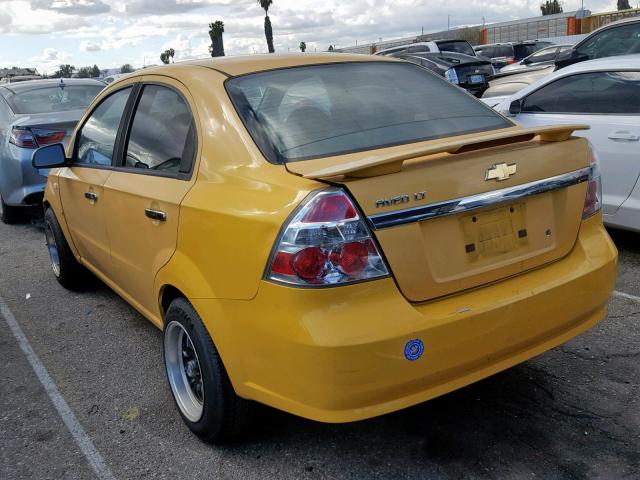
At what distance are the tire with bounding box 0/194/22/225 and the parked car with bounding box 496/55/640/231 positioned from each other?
607 centimetres

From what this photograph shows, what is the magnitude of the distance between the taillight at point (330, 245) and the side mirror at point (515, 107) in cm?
→ 400

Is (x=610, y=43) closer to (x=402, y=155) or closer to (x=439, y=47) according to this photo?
(x=402, y=155)

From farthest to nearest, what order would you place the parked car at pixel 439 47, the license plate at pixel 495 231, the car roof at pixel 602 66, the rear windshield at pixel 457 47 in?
the rear windshield at pixel 457 47 < the parked car at pixel 439 47 < the car roof at pixel 602 66 < the license plate at pixel 495 231

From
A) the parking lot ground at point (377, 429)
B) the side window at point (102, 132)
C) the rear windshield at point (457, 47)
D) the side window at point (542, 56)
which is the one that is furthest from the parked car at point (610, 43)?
the side window at point (542, 56)

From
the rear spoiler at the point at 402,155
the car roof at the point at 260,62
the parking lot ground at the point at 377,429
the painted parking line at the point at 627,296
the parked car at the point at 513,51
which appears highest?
the car roof at the point at 260,62

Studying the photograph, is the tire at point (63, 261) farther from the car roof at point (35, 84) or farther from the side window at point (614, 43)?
the side window at point (614, 43)

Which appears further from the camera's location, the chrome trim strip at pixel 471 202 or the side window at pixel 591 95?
the side window at pixel 591 95

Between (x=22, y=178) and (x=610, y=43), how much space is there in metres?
7.99

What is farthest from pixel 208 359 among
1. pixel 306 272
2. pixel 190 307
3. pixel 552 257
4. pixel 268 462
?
pixel 552 257

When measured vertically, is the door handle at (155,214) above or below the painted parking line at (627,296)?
above

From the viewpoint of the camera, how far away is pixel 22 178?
24.2ft

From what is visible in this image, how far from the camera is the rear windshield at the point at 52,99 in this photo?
827 cm

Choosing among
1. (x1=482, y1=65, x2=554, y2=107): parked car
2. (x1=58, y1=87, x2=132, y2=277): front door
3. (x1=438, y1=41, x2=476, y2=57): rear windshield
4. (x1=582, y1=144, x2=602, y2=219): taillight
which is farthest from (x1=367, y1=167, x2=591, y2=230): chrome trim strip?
(x1=438, y1=41, x2=476, y2=57): rear windshield

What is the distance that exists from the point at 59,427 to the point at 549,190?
2.54 metres
